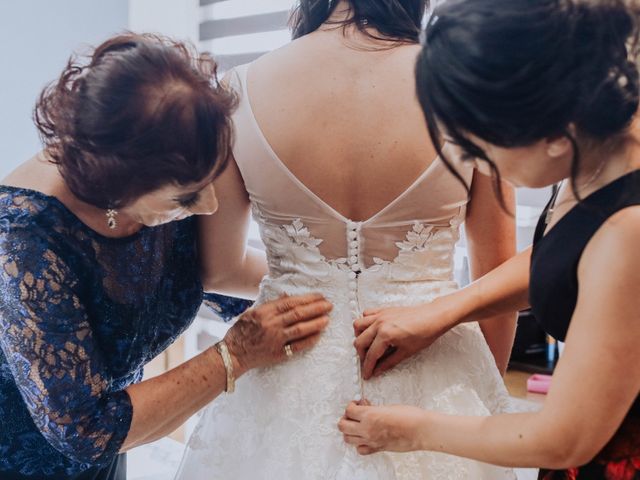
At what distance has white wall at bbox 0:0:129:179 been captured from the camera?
291cm

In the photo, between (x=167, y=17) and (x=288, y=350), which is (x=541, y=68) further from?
(x=167, y=17)

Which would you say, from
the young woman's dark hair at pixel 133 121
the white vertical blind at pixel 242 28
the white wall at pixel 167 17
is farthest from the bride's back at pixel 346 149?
the white wall at pixel 167 17

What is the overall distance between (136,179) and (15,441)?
51cm

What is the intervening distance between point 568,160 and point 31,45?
2.60 metres

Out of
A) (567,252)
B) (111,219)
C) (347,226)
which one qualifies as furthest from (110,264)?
(567,252)

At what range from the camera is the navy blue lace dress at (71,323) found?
41.9 inches

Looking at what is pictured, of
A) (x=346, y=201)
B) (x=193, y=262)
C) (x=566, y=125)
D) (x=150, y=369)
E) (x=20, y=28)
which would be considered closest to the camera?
(x=566, y=125)

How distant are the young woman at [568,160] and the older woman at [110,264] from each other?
361mm

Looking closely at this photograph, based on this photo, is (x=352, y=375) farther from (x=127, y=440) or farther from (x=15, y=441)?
(x=15, y=441)

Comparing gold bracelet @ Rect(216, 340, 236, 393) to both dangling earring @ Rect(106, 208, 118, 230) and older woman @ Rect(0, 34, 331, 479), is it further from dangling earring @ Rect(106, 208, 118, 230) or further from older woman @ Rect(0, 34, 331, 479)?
dangling earring @ Rect(106, 208, 118, 230)

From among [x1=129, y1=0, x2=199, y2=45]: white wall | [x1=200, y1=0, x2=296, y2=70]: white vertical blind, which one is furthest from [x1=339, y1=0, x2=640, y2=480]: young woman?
[x1=129, y1=0, x2=199, y2=45]: white wall

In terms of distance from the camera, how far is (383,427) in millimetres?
997

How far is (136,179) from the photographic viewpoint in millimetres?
1019

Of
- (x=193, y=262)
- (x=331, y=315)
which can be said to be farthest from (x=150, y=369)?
(x=331, y=315)
